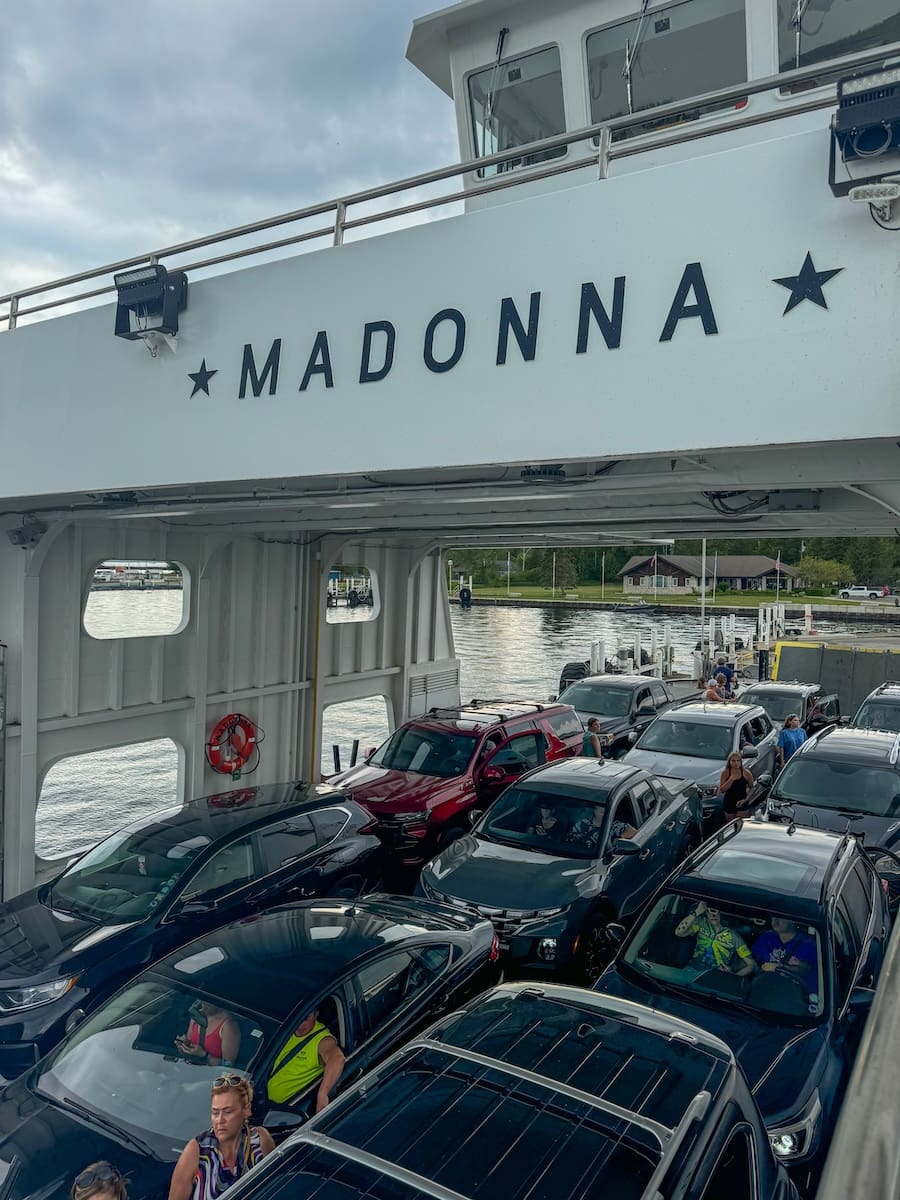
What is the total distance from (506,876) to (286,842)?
1858 mm

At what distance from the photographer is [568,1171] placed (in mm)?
2703

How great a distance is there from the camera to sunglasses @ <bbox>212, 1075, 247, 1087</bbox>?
352 centimetres

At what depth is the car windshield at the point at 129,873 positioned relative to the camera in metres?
5.95

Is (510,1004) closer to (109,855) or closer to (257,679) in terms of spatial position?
(109,855)

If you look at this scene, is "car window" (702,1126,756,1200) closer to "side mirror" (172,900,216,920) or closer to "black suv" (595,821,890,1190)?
"black suv" (595,821,890,1190)

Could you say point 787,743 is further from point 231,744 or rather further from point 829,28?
point 829,28

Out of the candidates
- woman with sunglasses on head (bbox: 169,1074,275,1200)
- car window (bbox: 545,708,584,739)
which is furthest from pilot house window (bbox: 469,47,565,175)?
car window (bbox: 545,708,584,739)

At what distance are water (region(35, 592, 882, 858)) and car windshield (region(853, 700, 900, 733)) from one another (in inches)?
259

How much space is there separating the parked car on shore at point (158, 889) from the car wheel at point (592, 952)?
210 cm

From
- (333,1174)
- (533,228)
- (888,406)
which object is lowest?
(333,1174)

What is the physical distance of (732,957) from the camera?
4.80 m

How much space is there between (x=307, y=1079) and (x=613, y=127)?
510cm

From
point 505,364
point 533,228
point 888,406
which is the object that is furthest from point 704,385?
point 533,228

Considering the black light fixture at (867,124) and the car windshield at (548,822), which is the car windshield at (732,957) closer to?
the car windshield at (548,822)
